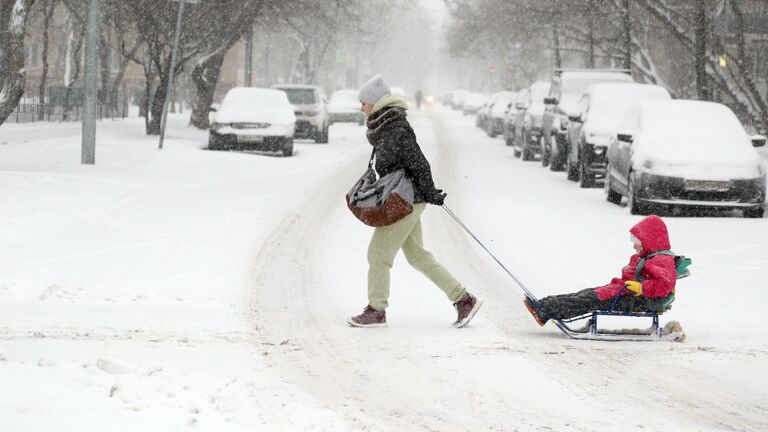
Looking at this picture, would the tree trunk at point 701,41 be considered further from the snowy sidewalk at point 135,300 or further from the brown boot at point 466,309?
the brown boot at point 466,309

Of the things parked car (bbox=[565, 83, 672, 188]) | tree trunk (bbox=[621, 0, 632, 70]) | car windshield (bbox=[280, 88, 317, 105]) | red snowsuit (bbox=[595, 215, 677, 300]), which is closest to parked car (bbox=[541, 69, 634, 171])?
parked car (bbox=[565, 83, 672, 188])

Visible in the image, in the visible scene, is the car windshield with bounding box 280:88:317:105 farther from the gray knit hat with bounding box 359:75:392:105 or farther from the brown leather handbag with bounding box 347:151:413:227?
the brown leather handbag with bounding box 347:151:413:227

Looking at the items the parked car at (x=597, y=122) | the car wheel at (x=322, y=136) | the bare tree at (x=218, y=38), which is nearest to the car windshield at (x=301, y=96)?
the car wheel at (x=322, y=136)

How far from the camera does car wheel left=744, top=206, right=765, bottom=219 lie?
17.1 m

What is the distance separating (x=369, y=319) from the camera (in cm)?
842

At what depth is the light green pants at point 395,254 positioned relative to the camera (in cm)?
836

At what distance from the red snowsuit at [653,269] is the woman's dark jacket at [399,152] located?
4.15 ft

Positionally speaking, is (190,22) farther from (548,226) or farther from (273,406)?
(273,406)

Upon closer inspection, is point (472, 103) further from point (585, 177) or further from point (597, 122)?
point (585, 177)

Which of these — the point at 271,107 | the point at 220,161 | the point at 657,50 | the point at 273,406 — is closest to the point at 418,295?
the point at 273,406

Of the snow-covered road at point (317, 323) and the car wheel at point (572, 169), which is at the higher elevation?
the car wheel at point (572, 169)

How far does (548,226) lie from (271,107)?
13.9 meters

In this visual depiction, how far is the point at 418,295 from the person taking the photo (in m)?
10.1

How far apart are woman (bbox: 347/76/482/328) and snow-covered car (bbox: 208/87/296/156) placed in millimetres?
19214
